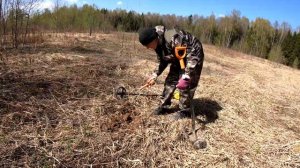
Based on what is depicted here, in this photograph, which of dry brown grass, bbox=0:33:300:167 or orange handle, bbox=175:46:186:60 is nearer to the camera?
dry brown grass, bbox=0:33:300:167

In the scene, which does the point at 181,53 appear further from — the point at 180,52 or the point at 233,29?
the point at 233,29

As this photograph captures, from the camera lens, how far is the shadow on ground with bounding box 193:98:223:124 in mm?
5348

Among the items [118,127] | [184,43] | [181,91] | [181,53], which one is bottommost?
Answer: [118,127]

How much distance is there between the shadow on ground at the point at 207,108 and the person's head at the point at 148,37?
145 cm

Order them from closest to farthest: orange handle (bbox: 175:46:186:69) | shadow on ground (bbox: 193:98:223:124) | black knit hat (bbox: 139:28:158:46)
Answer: black knit hat (bbox: 139:28:158:46) < orange handle (bbox: 175:46:186:69) < shadow on ground (bbox: 193:98:223:124)

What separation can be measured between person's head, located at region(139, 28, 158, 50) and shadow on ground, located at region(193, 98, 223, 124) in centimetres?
145

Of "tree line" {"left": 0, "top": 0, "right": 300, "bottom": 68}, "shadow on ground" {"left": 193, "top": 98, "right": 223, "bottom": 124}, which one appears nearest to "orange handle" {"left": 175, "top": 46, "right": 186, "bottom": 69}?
"shadow on ground" {"left": 193, "top": 98, "right": 223, "bottom": 124}

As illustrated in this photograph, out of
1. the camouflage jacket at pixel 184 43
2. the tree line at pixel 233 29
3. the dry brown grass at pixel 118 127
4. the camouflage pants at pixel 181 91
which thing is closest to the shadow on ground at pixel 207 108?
the dry brown grass at pixel 118 127

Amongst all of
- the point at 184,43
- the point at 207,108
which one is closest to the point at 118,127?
the point at 184,43

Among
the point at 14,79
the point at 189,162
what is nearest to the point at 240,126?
the point at 189,162

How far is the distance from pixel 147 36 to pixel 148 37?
0.06 ft

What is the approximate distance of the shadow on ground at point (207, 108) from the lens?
17.5 ft

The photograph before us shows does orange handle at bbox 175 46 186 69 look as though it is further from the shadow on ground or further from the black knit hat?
the shadow on ground

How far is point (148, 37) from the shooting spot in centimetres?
426
